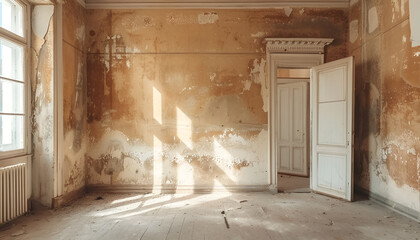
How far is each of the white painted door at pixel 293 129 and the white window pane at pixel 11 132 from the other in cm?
531

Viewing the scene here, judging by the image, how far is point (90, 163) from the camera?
208 inches

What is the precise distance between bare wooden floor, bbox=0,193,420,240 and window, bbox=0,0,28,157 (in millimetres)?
1061

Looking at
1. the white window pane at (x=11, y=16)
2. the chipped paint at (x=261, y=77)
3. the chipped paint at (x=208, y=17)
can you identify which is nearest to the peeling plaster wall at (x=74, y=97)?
the white window pane at (x=11, y=16)

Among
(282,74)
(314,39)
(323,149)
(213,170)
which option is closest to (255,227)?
(213,170)

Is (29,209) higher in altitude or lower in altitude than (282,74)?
lower

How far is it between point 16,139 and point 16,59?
1113 mm

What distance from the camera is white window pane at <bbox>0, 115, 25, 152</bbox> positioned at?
362cm

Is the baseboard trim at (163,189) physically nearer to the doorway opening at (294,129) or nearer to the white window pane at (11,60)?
the doorway opening at (294,129)

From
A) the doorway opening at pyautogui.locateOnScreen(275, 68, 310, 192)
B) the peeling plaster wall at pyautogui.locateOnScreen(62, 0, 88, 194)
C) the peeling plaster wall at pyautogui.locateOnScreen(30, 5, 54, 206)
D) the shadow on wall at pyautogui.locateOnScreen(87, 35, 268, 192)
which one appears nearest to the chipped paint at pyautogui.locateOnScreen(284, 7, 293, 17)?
the shadow on wall at pyautogui.locateOnScreen(87, 35, 268, 192)

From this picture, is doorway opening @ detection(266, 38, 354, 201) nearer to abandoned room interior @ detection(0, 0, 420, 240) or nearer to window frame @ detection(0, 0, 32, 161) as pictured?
abandoned room interior @ detection(0, 0, 420, 240)

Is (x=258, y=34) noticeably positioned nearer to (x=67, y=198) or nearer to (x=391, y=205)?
(x=391, y=205)

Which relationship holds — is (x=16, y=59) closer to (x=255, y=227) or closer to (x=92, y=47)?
(x=92, y=47)

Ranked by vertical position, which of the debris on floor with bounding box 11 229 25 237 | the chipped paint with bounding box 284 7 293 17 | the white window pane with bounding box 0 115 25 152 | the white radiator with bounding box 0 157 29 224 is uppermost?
the chipped paint with bounding box 284 7 293 17

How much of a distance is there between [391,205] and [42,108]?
5.35 meters
